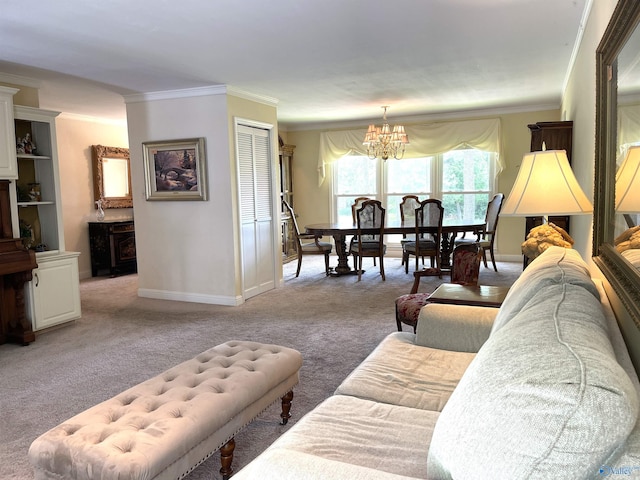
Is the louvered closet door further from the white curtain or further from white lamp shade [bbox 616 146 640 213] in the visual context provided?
white lamp shade [bbox 616 146 640 213]

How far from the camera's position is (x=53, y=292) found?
430 cm

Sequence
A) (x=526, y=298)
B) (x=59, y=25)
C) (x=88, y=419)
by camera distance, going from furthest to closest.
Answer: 1. (x=59, y=25)
2. (x=88, y=419)
3. (x=526, y=298)

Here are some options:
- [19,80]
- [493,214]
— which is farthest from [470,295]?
[19,80]

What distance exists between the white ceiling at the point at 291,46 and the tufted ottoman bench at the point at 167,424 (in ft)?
6.94

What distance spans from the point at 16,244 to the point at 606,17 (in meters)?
4.38

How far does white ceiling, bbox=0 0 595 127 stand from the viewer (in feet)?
9.59

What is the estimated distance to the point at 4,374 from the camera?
10.9 ft

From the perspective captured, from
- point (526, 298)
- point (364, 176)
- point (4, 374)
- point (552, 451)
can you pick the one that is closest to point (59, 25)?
point (4, 374)

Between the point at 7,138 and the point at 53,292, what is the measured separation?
139 cm

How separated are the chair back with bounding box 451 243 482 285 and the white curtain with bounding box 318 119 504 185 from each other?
4227mm

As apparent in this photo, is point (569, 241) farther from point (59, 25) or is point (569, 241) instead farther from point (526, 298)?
point (59, 25)

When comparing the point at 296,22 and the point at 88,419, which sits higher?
the point at 296,22

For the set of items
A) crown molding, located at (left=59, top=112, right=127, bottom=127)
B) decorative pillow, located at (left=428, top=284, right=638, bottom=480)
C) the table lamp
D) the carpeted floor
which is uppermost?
crown molding, located at (left=59, top=112, right=127, bottom=127)

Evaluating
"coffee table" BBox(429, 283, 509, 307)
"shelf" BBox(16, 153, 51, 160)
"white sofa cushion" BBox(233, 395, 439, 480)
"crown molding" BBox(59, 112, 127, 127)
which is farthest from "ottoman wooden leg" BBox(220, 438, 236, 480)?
"crown molding" BBox(59, 112, 127, 127)
